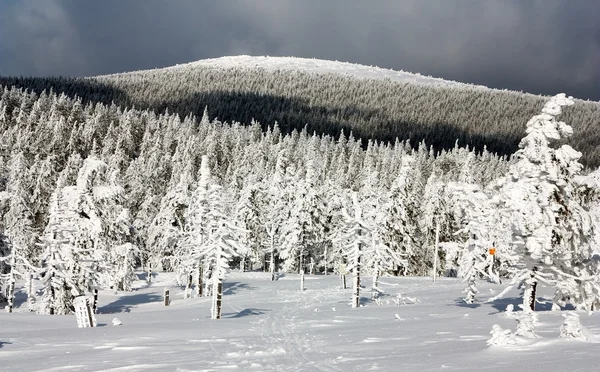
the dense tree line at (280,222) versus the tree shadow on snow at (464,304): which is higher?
the dense tree line at (280,222)

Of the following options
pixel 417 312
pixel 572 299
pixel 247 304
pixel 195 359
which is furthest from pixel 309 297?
pixel 195 359

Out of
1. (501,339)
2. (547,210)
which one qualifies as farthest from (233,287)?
(501,339)

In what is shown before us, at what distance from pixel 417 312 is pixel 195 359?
18815mm

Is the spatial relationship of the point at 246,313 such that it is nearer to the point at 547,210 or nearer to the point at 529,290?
the point at 529,290

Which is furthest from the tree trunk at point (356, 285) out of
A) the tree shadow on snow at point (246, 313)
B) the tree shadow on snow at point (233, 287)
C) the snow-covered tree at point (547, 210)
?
the snow-covered tree at point (547, 210)

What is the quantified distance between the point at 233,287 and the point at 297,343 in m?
32.6

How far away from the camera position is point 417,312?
3061cm

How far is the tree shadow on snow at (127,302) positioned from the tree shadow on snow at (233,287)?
6.28 meters

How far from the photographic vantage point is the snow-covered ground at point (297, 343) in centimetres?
1276

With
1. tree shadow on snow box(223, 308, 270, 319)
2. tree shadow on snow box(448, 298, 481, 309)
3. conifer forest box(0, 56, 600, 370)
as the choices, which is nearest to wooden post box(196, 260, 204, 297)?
conifer forest box(0, 56, 600, 370)

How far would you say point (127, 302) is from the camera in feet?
147

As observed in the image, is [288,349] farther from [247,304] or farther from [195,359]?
[247,304]

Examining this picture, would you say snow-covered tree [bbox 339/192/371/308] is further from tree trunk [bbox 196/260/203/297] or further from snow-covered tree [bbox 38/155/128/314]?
snow-covered tree [bbox 38/155/128/314]

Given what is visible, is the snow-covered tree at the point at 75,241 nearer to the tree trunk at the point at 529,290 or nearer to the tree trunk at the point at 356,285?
the tree trunk at the point at 356,285
